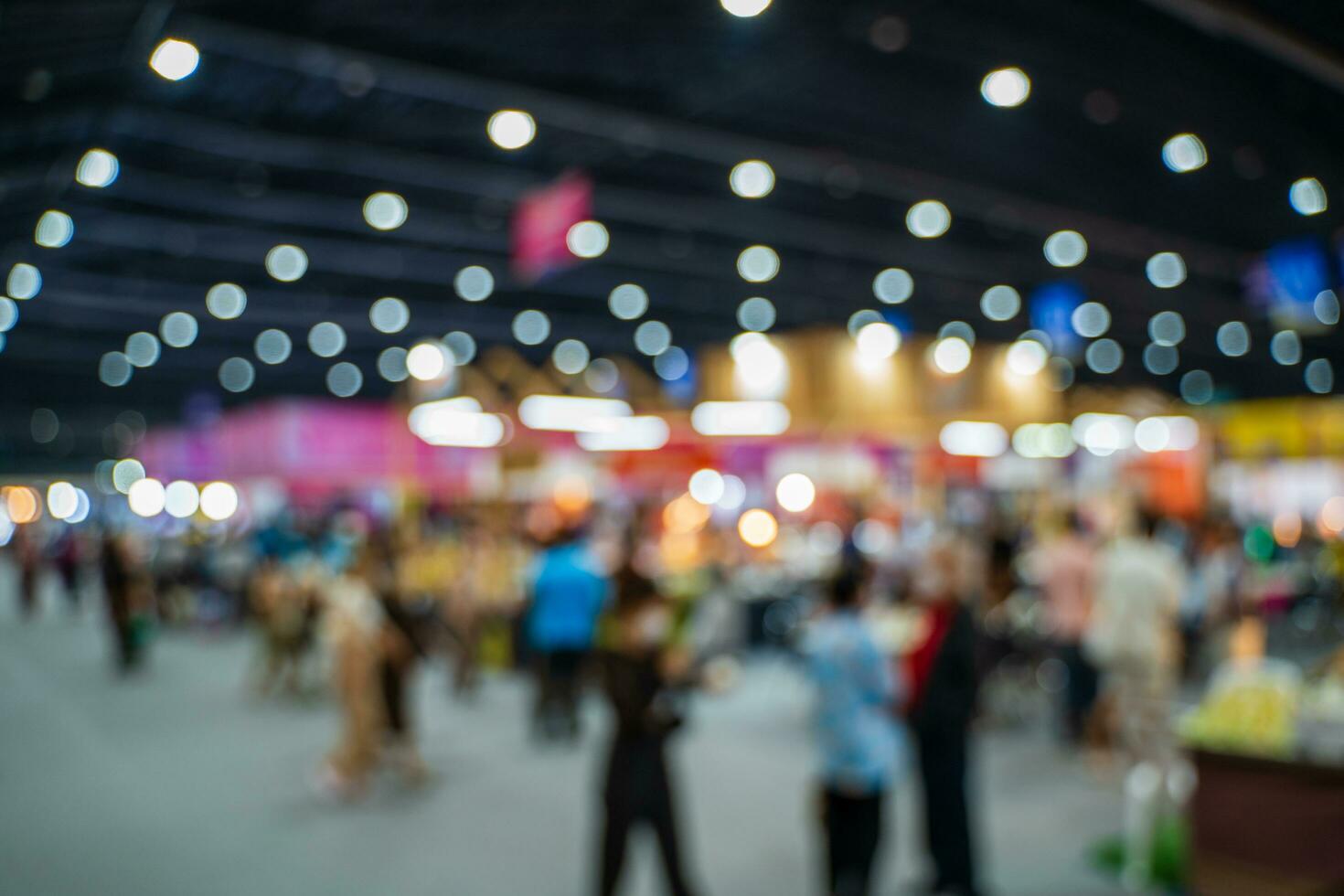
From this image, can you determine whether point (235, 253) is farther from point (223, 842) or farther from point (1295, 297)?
point (1295, 297)

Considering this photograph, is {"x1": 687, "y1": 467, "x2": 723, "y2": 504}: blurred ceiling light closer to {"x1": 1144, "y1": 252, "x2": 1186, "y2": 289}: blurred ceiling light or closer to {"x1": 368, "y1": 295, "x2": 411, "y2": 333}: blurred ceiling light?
{"x1": 368, "y1": 295, "x2": 411, "y2": 333}: blurred ceiling light

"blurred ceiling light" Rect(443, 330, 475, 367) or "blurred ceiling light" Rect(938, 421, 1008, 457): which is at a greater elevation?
"blurred ceiling light" Rect(443, 330, 475, 367)

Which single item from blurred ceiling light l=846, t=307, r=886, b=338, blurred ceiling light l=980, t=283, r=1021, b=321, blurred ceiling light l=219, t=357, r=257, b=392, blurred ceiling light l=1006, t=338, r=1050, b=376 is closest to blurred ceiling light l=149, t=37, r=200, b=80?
blurred ceiling light l=1006, t=338, r=1050, b=376

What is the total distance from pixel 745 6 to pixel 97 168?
6.87 metres

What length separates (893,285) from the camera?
1731 cm

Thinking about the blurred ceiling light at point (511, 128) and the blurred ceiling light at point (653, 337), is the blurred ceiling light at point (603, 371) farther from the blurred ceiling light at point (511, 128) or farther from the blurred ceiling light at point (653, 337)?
the blurred ceiling light at point (511, 128)

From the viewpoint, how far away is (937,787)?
426 cm

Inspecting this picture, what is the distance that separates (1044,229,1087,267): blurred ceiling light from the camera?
44.9 feet

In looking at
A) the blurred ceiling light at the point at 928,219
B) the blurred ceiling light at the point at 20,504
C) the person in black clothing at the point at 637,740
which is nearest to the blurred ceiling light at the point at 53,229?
the blurred ceiling light at the point at 928,219

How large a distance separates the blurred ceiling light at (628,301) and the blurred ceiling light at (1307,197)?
9.44 meters

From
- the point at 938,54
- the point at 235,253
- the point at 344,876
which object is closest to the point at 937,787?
the point at 344,876

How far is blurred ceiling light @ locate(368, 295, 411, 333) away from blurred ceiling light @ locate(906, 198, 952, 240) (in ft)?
28.7

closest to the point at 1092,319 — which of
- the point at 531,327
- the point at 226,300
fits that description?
the point at 531,327

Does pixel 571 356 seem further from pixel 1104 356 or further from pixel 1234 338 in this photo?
pixel 1234 338
